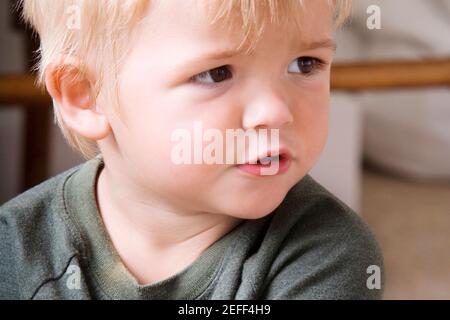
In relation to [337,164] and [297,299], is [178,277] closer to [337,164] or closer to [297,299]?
[297,299]

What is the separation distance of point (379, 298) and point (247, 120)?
0.16m

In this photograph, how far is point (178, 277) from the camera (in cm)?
54

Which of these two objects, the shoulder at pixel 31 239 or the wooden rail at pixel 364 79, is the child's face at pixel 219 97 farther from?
the wooden rail at pixel 364 79

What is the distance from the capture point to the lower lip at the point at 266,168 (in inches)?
18.7

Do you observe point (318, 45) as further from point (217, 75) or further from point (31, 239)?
point (31, 239)

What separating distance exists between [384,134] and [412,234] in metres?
0.29

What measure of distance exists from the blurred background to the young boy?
125 millimetres

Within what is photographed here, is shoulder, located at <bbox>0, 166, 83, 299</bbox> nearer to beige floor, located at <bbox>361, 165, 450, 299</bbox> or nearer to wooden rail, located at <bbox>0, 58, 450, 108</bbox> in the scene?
wooden rail, located at <bbox>0, 58, 450, 108</bbox>

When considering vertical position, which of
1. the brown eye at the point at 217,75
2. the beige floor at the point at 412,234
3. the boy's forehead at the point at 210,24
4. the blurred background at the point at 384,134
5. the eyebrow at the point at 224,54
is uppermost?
the boy's forehead at the point at 210,24

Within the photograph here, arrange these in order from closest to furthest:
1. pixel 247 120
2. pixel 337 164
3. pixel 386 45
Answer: pixel 247 120, pixel 337 164, pixel 386 45

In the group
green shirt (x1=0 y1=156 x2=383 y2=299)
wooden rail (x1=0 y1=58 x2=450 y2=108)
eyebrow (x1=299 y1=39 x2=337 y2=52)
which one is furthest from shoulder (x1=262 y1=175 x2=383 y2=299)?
wooden rail (x1=0 y1=58 x2=450 y2=108)

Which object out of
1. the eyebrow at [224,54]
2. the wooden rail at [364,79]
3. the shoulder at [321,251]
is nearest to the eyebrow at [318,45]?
the eyebrow at [224,54]
